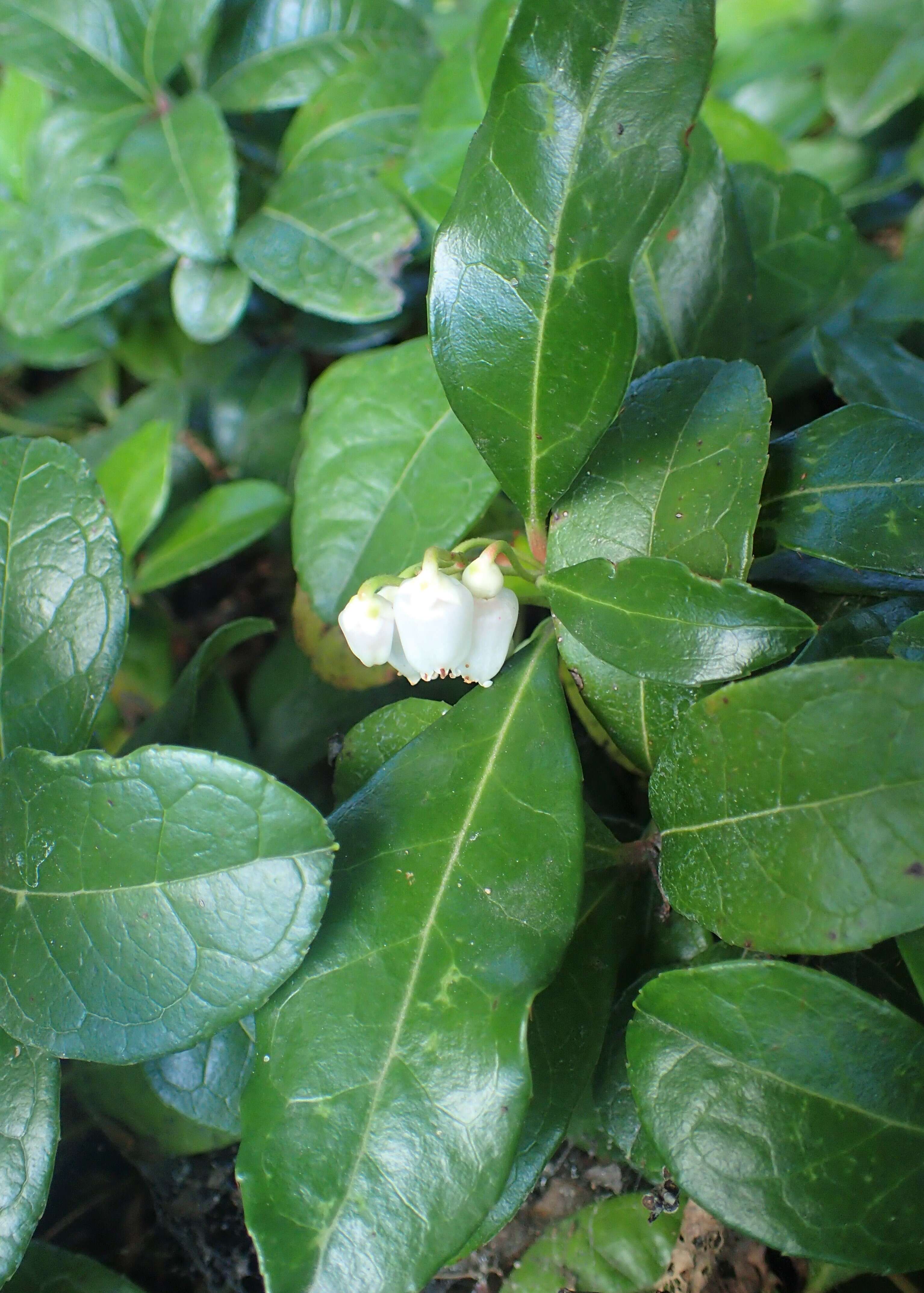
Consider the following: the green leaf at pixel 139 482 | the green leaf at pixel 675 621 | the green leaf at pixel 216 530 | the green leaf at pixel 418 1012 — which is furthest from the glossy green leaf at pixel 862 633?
the green leaf at pixel 139 482

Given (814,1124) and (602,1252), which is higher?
(814,1124)

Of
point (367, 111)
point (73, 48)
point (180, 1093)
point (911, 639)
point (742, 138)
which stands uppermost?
point (73, 48)

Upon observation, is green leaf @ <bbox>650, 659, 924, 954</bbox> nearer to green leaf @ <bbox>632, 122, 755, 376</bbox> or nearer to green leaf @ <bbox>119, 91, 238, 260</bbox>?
green leaf @ <bbox>632, 122, 755, 376</bbox>

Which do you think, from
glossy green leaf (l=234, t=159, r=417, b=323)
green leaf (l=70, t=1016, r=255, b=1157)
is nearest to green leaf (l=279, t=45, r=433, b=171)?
glossy green leaf (l=234, t=159, r=417, b=323)

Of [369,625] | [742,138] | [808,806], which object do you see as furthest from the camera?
[742,138]

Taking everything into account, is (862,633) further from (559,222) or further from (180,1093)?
(180,1093)

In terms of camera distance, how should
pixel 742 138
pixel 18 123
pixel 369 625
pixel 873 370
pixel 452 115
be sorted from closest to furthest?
pixel 369 625 < pixel 873 370 < pixel 452 115 < pixel 742 138 < pixel 18 123

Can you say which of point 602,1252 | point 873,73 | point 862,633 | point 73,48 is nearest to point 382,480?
point 862,633

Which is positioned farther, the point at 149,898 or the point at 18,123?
the point at 18,123
